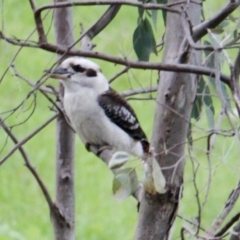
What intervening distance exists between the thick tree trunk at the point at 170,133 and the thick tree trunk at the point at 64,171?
46 centimetres

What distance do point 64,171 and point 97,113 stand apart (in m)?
0.91

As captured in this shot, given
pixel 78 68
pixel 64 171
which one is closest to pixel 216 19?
pixel 64 171

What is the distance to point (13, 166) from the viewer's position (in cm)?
515

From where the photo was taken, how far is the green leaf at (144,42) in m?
2.16

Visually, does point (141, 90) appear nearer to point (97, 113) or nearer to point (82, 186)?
point (97, 113)

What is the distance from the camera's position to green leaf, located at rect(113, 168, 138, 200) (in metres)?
A: 1.58

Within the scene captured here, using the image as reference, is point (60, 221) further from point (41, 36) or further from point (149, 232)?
point (41, 36)

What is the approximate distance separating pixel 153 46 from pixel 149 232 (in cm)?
65

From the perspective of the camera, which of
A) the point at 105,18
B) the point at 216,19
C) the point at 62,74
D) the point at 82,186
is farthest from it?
the point at 82,186

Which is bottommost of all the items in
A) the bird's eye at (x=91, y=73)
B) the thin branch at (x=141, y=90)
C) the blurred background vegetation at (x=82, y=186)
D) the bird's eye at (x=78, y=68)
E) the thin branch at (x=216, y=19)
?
the blurred background vegetation at (x=82, y=186)

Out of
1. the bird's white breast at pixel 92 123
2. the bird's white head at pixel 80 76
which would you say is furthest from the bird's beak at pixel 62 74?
the bird's white breast at pixel 92 123

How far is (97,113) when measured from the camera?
120 inches

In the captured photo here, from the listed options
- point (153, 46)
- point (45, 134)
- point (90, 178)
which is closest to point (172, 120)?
point (153, 46)

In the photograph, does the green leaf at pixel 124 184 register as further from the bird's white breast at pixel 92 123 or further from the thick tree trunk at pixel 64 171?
the bird's white breast at pixel 92 123
